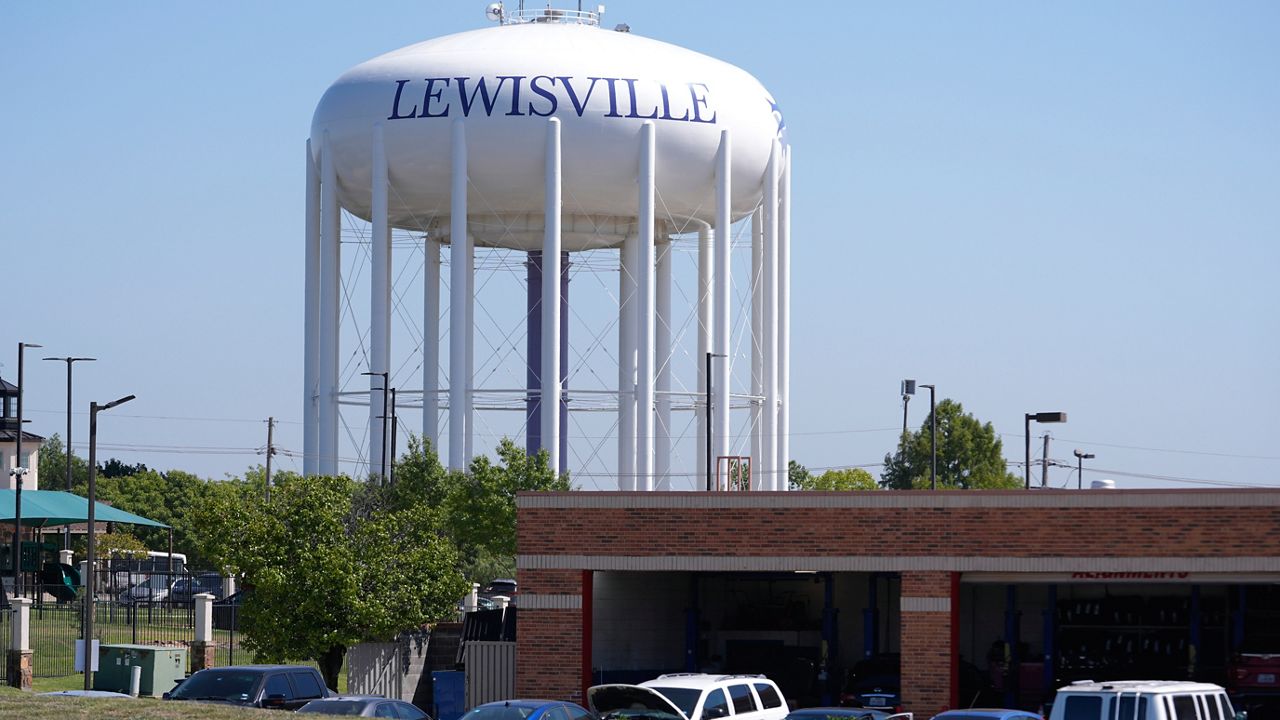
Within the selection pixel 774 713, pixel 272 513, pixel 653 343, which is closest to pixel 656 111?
pixel 653 343

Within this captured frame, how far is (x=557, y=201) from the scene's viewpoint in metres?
56.2

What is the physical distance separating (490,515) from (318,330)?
764 cm

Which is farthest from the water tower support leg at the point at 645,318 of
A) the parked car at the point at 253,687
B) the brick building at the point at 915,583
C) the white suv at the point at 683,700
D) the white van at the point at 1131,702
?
the white van at the point at 1131,702

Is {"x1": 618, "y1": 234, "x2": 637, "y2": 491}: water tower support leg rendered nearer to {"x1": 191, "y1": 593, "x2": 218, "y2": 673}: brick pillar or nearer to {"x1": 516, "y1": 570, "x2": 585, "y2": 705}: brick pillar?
{"x1": 191, "y1": 593, "x2": 218, "y2": 673}: brick pillar

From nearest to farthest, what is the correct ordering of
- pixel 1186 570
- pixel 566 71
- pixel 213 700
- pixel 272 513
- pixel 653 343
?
pixel 213 700 < pixel 1186 570 < pixel 272 513 < pixel 566 71 < pixel 653 343

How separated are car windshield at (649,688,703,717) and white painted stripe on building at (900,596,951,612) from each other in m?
6.89

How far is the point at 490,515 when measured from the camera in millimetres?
61062

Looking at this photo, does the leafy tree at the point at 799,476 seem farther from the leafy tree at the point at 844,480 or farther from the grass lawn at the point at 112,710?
the grass lawn at the point at 112,710

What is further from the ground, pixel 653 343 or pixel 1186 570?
pixel 653 343

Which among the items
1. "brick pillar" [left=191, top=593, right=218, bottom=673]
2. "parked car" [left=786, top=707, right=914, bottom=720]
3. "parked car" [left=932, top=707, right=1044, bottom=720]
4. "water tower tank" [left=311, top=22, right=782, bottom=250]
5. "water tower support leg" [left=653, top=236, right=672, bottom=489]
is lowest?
"brick pillar" [left=191, top=593, right=218, bottom=673]

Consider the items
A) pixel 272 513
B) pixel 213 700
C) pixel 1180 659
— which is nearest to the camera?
pixel 213 700

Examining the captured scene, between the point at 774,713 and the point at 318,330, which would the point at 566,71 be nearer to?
the point at 318,330

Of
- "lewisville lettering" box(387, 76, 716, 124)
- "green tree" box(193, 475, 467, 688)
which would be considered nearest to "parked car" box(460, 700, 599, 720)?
"green tree" box(193, 475, 467, 688)

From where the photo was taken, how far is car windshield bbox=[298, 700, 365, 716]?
29.4 m
